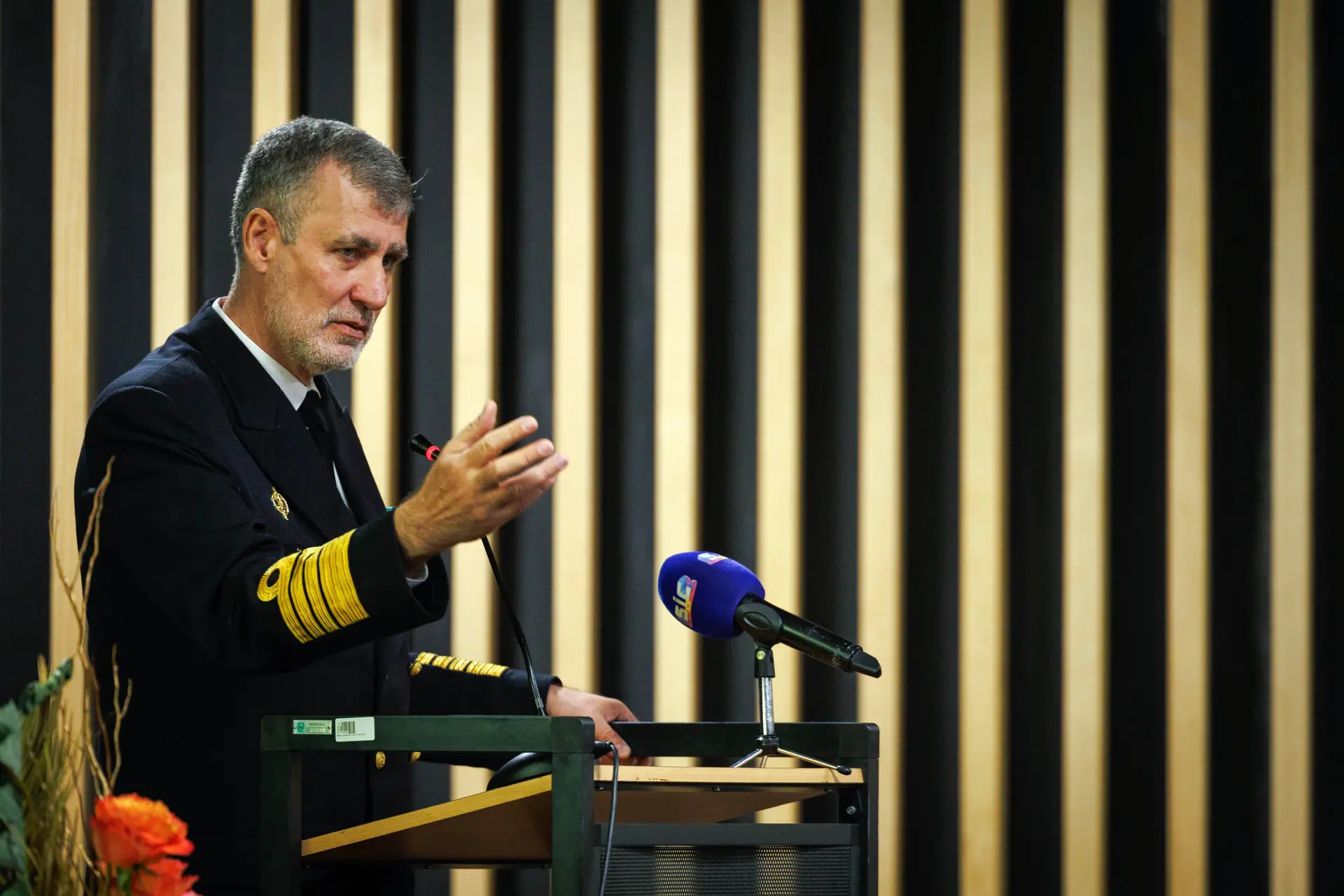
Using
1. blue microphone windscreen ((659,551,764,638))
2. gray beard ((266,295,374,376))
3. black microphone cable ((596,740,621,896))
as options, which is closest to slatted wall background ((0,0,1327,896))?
gray beard ((266,295,374,376))

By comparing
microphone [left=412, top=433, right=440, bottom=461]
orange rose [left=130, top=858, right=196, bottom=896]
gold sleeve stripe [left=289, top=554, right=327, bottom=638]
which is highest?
microphone [left=412, top=433, right=440, bottom=461]

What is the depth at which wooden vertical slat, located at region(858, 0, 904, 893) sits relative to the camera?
9.46ft

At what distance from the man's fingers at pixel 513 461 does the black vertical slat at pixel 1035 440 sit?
1.80 metres

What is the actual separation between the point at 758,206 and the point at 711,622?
1.51 meters

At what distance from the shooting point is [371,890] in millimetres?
1805

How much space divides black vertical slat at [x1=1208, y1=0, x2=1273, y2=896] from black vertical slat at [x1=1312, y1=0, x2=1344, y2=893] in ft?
0.32

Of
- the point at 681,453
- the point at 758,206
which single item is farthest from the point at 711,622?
the point at 758,206

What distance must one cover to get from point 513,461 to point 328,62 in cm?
192

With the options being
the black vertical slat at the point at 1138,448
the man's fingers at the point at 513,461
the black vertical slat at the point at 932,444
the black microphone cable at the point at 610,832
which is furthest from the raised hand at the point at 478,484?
the black vertical slat at the point at 1138,448

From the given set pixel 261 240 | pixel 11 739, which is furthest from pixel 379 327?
pixel 11 739

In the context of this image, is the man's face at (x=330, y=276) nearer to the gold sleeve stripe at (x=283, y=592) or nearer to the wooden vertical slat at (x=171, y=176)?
the gold sleeve stripe at (x=283, y=592)

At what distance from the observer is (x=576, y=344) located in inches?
115

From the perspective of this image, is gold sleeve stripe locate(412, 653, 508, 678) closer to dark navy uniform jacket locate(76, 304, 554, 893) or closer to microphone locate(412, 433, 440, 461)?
dark navy uniform jacket locate(76, 304, 554, 893)

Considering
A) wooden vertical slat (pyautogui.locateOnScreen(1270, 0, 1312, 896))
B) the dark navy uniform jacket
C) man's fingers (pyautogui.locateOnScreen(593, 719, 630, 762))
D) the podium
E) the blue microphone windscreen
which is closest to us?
the podium
